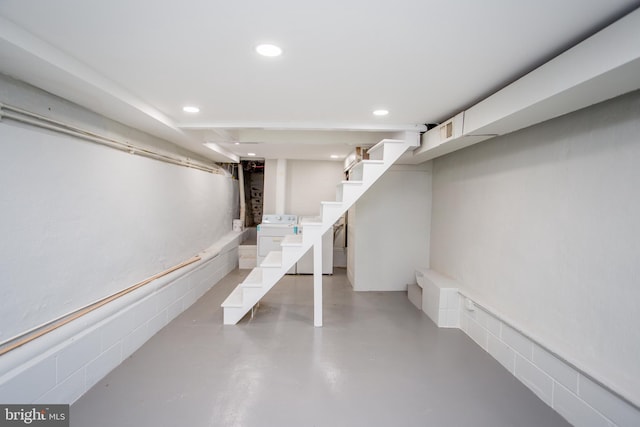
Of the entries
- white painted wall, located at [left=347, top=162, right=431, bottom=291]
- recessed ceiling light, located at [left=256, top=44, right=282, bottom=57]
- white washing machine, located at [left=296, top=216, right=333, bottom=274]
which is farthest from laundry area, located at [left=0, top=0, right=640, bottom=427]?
white washing machine, located at [left=296, top=216, right=333, bottom=274]

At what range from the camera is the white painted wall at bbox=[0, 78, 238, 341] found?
1.61m

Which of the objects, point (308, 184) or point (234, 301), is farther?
point (308, 184)

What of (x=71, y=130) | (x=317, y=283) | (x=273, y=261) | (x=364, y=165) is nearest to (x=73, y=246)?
(x=71, y=130)

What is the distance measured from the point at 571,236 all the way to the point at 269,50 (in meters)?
2.15

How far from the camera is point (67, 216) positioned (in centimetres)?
196

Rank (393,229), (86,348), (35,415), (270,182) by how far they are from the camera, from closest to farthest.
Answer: (35,415) < (86,348) < (393,229) < (270,182)

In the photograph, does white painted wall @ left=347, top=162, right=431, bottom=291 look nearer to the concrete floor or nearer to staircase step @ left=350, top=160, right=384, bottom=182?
staircase step @ left=350, top=160, right=384, bottom=182

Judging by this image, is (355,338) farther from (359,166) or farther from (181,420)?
(359,166)

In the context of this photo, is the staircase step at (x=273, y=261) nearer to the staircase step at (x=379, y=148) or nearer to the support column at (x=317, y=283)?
the support column at (x=317, y=283)

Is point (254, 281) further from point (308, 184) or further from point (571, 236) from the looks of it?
point (308, 184)

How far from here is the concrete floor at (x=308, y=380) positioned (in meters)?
1.76

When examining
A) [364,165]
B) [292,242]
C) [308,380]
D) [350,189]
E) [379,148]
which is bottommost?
[308,380]

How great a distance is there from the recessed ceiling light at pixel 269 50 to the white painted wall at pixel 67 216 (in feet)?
4.67

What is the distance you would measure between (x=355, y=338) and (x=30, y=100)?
3.01 m
